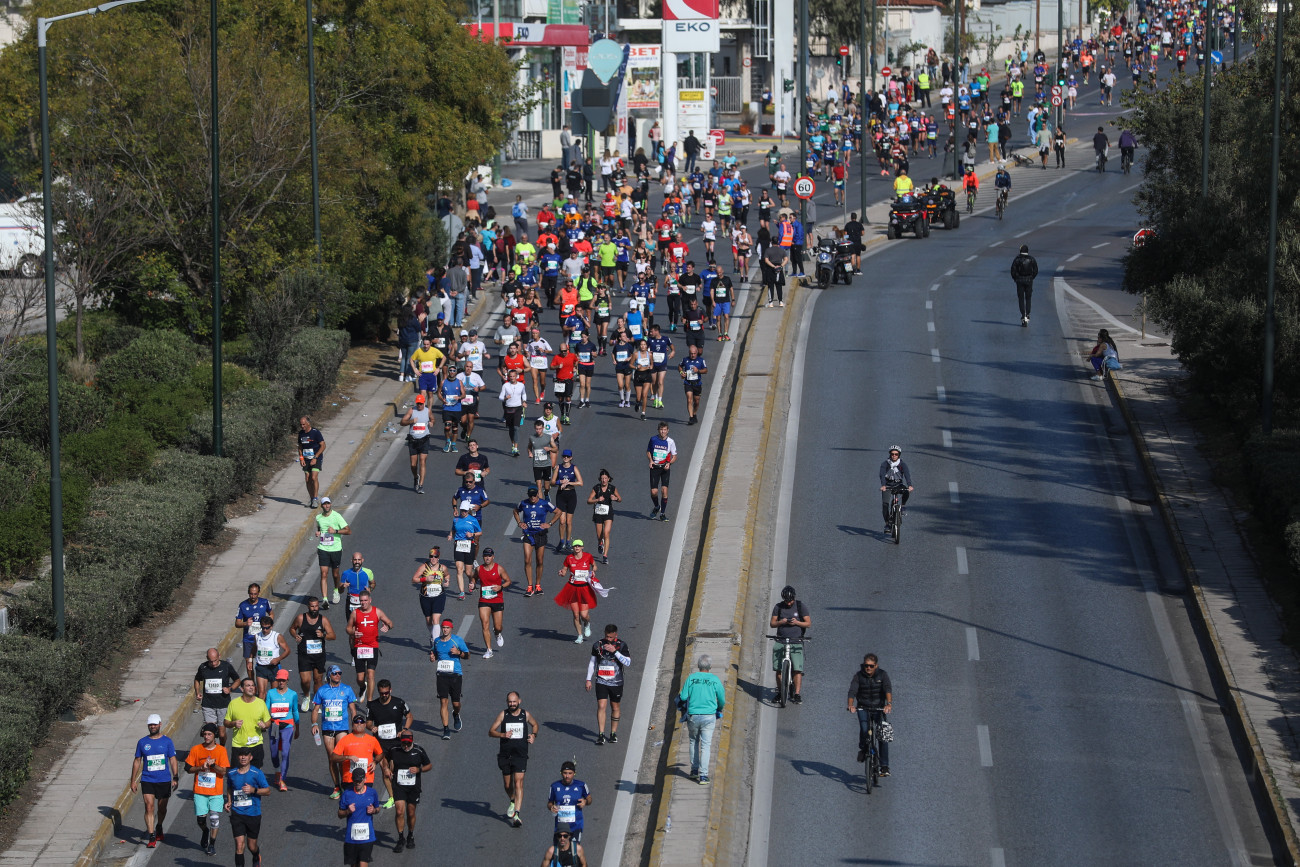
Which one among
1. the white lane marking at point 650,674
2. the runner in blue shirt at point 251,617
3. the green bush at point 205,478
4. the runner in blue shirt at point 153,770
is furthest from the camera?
the green bush at point 205,478

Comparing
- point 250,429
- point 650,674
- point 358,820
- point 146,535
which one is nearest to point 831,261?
point 250,429

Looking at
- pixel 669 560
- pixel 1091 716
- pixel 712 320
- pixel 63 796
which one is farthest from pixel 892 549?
pixel 712 320

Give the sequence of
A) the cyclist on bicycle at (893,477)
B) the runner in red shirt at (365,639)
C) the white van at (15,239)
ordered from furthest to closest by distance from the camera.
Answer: the white van at (15,239) < the cyclist on bicycle at (893,477) < the runner in red shirt at (365,639)

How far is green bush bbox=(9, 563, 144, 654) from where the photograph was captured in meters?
20.1

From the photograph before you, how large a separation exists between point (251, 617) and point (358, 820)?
16.2 ft

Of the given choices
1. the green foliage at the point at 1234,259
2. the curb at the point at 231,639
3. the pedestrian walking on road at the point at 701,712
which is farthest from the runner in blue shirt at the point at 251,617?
the green foliage at the point at 1234,259

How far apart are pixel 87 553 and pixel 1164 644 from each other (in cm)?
1348

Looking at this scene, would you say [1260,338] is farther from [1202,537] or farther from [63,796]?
[63,796]

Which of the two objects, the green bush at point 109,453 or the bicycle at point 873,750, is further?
the green bush at point 109,453

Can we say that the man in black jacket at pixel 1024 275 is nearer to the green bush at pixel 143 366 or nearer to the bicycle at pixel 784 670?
the green bush at pixel 143 366

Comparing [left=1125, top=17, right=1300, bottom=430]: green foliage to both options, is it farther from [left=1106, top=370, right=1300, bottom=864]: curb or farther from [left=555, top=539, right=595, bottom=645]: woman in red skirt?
[left=555, top=539, right=595, bottom=645]: woman in red skirt

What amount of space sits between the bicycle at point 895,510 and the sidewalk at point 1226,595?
3.93m

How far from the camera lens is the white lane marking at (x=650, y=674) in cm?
1691

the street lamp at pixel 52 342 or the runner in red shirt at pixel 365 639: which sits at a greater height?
the street lamp at pixel 52 342
